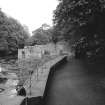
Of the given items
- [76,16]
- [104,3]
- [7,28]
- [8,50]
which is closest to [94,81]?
[76,16]

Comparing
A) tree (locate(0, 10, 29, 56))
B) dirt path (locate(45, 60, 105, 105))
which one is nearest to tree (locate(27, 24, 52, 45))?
tree (locate(0, 10, 29, 56))

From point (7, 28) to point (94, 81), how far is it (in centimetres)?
2978

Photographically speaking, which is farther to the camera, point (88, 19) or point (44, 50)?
point (44, 50)

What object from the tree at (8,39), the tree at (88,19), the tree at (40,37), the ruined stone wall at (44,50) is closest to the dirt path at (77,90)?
the tree at (88,19)

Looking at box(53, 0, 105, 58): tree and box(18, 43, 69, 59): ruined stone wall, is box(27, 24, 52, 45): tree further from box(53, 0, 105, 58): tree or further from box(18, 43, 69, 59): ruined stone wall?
box(53, 0, 105, 58): tree

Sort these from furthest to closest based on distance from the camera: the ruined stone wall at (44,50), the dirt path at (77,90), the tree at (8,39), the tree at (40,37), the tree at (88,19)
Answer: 1. the tree at (8,39)
2. the tree at (40,37)
3. the ruined stone wall at (44,50)
4. the tree at (88,19)
5. the dirt path at (77,90)

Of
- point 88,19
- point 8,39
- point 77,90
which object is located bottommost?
point 77,90

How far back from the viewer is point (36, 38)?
26406 millimetres

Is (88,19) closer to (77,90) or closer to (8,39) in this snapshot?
(77,90)

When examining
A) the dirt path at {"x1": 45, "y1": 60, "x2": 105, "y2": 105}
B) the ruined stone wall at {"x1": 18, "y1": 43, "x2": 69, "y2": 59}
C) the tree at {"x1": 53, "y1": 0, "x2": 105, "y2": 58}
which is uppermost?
the tree at {"x1": 53, "y1": 0, "x2": 105, "y2": 58}

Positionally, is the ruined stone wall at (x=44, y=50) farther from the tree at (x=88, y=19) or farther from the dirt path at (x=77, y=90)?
the tree at (x=88, y=19)

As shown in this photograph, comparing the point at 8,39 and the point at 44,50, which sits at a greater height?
the point at 8,39

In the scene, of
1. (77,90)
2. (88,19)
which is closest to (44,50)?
(77,90)

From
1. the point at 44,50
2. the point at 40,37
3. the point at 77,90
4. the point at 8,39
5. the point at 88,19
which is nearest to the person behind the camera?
the point at 88,19
